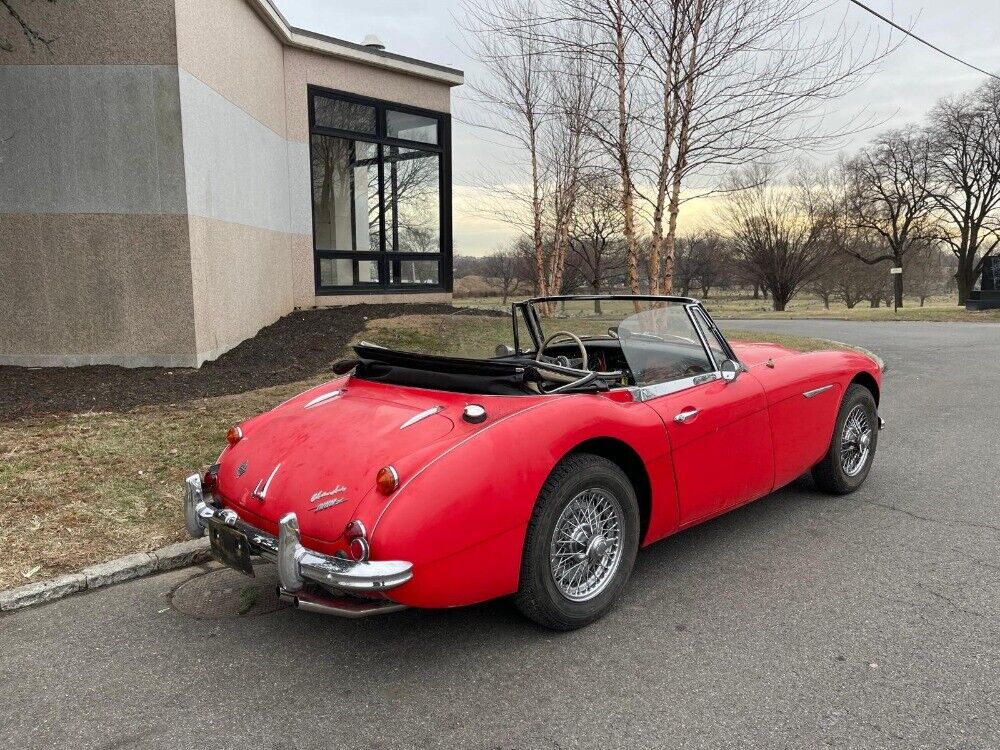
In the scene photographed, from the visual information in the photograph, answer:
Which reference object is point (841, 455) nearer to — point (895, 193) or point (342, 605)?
point (342, 605)

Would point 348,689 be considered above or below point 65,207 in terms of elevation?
below

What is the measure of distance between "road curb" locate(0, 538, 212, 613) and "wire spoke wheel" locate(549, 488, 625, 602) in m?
2.04

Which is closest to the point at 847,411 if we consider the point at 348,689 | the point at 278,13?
the point at 348,689

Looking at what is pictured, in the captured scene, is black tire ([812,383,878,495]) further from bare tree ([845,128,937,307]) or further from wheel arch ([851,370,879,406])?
bare tree ([845,128,937,307])

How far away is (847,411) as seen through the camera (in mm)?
4414

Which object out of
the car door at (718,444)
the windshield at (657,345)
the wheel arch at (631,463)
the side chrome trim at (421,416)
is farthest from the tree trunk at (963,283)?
the side chrome trim at (421,416)

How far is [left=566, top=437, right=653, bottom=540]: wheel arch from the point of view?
304 cm

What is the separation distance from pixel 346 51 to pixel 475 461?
42.3ft

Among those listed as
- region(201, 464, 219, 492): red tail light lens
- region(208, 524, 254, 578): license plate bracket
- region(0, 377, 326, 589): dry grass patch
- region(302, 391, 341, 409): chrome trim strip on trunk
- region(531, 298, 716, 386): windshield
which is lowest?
region(0, 377, 326, 589): dry grass patch

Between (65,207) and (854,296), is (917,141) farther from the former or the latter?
(65,207)

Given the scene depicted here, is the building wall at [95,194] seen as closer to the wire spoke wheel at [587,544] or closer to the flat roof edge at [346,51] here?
the flat roof edge at [346,51]

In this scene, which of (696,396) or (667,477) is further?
(696,396)

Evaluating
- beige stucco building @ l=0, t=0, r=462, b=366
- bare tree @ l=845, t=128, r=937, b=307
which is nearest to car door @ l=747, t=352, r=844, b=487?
beige stucco building @ l=0, t=0, r=462, b=366

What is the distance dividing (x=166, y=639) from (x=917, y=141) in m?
47.6
